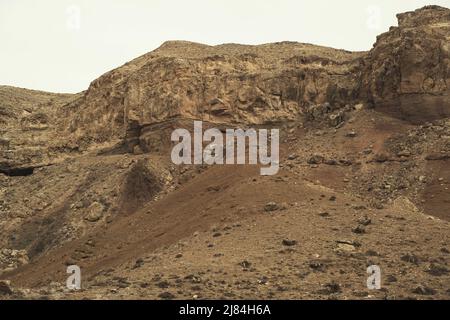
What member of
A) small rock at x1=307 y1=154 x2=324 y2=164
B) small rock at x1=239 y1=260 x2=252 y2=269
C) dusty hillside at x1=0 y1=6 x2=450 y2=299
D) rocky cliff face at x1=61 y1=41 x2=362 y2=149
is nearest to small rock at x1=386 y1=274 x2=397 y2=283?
dusty hillside at x1=0 y1=6 x2=450 y2=299

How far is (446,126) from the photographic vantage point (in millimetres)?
27344

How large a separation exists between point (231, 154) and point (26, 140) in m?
16.8

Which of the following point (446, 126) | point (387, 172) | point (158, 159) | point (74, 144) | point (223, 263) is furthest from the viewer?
point (74, 144)

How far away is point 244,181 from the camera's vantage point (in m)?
24.4

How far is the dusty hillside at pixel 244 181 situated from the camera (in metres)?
16.9

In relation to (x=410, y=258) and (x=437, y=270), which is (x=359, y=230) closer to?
(x=410, y=258)

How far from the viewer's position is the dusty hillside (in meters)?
16.9

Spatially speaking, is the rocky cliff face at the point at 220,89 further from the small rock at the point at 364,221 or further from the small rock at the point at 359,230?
the small rock at the point at 359,230

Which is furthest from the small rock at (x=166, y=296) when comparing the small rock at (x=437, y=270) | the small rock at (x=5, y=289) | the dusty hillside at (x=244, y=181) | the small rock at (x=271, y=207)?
the small rock at (x=271, y=207)

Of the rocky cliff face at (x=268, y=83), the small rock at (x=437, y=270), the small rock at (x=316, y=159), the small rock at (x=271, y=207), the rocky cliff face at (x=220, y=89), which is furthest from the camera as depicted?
the rocky cliff face at (x=220, y=89)

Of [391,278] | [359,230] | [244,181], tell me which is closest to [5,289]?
[391,278]

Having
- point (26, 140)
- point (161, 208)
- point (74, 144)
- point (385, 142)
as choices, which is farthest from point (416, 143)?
point (26, 140)

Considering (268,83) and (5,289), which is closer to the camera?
(5,289)

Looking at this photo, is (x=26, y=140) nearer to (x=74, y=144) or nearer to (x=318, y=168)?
(x=74, y=144)
